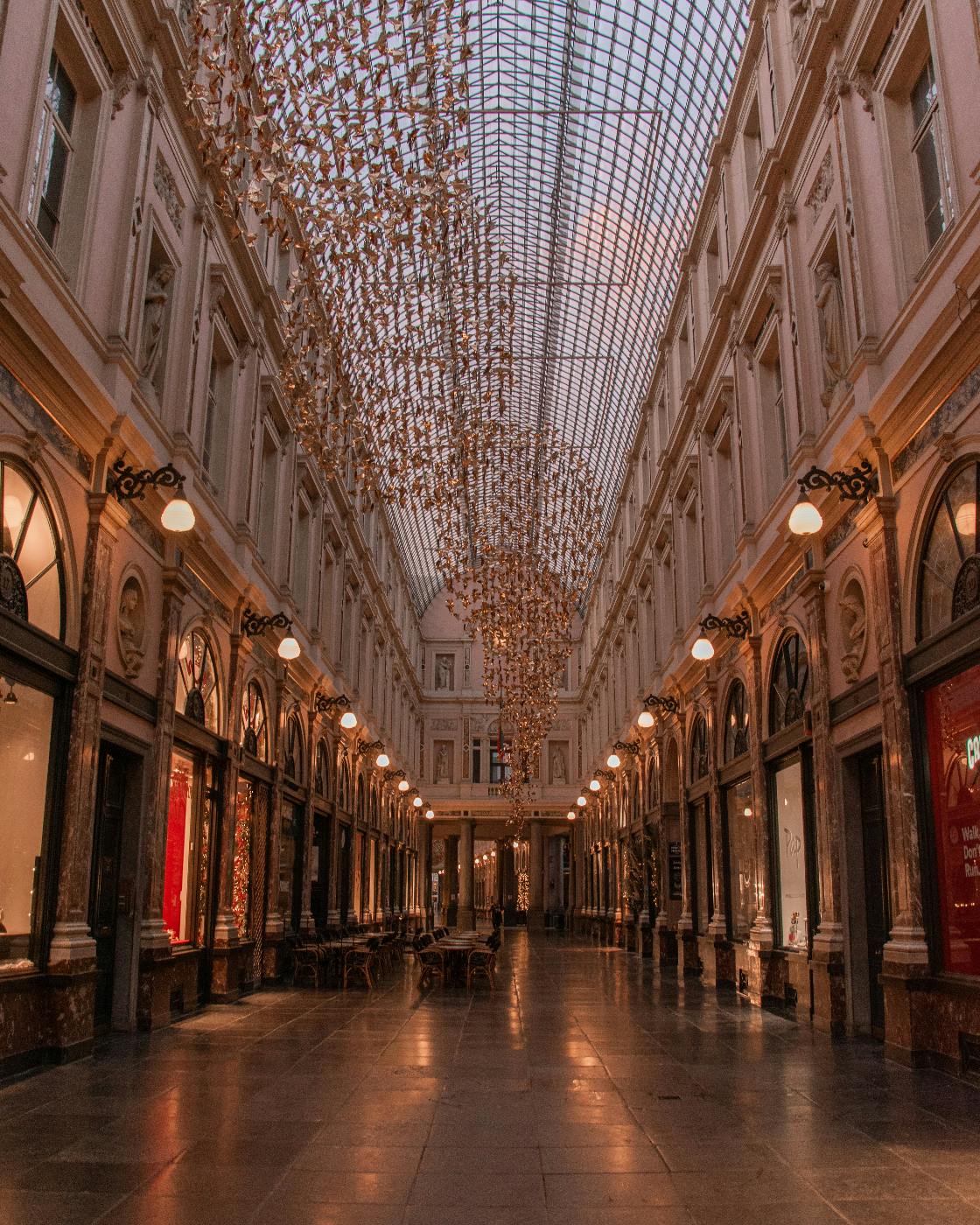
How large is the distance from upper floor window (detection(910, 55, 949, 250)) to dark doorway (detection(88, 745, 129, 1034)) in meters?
9.76

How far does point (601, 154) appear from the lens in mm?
27125

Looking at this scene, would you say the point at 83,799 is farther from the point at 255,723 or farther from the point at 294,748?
the point at 294,748

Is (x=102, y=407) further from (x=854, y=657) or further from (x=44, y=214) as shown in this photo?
(x=854, y=657)

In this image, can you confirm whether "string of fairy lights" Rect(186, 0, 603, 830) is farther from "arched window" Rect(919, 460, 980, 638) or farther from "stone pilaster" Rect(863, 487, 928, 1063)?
"arched window" Rect(919, 460, 980, 638)

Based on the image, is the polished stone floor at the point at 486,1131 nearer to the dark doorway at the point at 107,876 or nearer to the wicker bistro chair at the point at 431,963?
the dark doorway at the point at 107,876

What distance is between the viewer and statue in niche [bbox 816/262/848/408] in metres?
12.8

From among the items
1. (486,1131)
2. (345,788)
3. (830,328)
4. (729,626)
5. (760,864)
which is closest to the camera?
(486,1131)

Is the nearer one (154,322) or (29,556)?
(29,556)

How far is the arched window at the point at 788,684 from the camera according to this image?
14.1m

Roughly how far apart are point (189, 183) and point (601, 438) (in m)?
27.7

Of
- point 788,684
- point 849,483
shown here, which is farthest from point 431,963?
point 849,483

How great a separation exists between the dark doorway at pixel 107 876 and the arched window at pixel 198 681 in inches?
71.4

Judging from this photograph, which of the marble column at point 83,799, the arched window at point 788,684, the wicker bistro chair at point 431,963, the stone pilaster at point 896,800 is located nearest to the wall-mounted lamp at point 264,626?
the marble column at point 83,799

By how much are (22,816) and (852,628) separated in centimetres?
848
